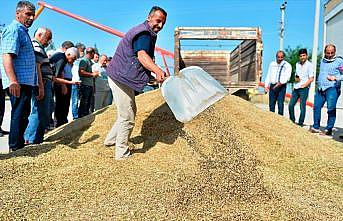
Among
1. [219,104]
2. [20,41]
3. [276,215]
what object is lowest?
[276,215]

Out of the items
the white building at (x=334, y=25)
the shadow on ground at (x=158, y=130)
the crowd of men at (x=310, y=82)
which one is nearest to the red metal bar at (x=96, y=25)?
the white building at (x=334, y=25)

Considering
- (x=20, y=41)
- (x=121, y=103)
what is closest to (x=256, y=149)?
(x=121, y=103)

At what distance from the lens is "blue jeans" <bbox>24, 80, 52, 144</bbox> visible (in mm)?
4629

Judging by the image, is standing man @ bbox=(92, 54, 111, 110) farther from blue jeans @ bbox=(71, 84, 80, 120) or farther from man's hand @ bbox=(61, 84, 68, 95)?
man's hand @ bbox=(61, 84, 68, 95)

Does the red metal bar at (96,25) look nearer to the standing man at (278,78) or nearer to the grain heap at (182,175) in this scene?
the standing man at (278,78)

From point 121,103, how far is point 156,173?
828mm

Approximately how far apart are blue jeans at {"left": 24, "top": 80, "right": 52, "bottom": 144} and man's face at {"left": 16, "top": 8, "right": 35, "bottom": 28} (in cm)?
93

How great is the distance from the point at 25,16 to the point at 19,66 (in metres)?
0.53

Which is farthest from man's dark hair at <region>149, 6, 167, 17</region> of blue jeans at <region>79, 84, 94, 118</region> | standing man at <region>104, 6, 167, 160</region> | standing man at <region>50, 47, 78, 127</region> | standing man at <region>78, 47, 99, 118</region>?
blue jeans at <region>79, 84, 94, 118</region>

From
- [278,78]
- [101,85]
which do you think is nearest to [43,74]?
[101,85]

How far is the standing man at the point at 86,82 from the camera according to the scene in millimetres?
6910

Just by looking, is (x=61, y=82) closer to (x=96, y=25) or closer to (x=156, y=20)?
(x=156, y=20)

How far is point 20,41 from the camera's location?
3.91 m

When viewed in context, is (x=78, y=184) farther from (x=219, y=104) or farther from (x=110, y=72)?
(x=219, y=104)
